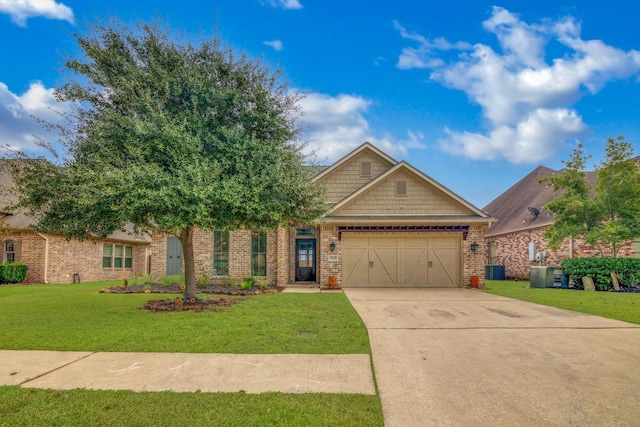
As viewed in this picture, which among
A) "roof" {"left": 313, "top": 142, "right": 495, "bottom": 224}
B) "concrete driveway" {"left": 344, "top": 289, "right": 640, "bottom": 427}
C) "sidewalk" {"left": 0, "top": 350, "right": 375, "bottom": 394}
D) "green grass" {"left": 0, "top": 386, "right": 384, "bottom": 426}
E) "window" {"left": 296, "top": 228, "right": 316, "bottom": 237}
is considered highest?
"roof" {"left": 313, "top": 142, "right": 495, "bottom": 224}

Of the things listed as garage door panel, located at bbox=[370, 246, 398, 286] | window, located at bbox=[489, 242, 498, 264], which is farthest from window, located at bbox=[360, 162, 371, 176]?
window, located at bbox=[489, 242, 498, 264]

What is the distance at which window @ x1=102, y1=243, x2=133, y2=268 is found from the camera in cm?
2198

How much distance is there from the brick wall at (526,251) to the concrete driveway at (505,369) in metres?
12.0

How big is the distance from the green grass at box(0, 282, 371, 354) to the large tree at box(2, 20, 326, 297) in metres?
1.93

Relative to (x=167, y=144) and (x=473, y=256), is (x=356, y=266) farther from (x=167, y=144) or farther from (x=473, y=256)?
(x=167, y=144)

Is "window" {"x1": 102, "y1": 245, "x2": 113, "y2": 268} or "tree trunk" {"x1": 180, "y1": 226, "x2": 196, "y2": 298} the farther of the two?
"window" {"x1": 102, "y1": 245, "x2": 113, "y2": 268}

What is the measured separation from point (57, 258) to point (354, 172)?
15.0 m

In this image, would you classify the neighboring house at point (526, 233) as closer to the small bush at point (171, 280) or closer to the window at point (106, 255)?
the small bush at point (171, 280)

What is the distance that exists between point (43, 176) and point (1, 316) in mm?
3096

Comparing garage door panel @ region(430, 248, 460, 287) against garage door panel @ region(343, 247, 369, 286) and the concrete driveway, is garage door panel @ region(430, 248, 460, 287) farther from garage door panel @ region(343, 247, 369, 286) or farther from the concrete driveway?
the concrete driveway

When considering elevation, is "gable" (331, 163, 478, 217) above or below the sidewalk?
above

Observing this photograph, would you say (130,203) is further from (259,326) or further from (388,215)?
(388,215)

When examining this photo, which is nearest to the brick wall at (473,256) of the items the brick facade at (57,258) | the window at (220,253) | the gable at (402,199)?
the gable at (402,199)

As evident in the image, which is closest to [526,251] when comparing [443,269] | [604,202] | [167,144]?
[604,202]
